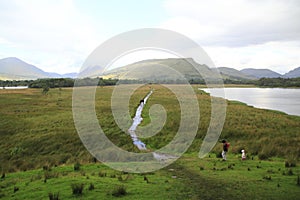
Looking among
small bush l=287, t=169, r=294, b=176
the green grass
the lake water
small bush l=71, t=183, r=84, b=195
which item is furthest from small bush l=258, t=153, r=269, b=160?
the lake water

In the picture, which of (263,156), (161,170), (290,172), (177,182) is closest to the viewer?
(177,182)

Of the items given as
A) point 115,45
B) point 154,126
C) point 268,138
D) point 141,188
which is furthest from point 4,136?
point 268,138

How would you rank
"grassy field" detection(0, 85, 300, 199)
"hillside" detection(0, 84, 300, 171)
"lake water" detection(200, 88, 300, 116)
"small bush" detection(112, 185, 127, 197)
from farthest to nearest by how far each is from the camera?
"lake water" detection(200, 88, 300, 116), "hillside" detection(0, 84, 300, 171), "grassy field" detection(0, 85, 300, 199), "small bush" detection(112, 185, 127, 197)

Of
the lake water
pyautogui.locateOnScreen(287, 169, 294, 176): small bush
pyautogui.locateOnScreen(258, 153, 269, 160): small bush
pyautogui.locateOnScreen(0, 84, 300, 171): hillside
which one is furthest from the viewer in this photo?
the lake water

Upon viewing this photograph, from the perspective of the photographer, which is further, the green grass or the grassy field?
the grassy field

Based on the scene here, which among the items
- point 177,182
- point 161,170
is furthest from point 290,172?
point 161,170

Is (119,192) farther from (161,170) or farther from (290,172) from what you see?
(290,172)

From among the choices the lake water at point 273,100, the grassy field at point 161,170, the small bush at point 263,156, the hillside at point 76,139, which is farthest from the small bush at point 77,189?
the lake water at point 273,100

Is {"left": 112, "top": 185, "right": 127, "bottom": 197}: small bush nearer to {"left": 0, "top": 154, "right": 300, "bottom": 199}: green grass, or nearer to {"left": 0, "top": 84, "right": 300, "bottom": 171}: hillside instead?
{"left": 0, "top": 154, "right": 300, "bottom": 199}: green grass

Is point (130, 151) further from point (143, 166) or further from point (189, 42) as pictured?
point (189, 42)

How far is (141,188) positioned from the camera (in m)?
12.1

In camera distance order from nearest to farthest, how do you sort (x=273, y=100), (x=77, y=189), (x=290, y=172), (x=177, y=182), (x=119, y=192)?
(x=119, y=192)
(x=77, y=189)
(x=177, y=182)
(x=290, y=172)
(x=273, y=100)

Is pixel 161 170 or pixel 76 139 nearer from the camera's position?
pixel 161 170

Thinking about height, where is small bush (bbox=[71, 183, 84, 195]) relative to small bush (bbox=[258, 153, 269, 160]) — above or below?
above
